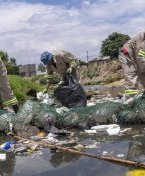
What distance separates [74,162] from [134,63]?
11.6ft

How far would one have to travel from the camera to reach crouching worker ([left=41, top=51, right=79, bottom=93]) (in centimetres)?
920

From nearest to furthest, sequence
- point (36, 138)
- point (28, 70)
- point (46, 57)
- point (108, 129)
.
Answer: point (36, 138) → point (108, 129) → point (46, 57) → point (28, 70)

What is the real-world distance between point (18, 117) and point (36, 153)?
1.92 metres

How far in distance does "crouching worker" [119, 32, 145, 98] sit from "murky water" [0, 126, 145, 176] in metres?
2.15

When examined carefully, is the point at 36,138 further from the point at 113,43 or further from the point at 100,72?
the point at 113,43

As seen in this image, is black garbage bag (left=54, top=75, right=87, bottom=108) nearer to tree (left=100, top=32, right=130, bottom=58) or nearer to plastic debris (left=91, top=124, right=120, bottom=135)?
plastic debris (left=91, top=124, right=120, bottom=135)

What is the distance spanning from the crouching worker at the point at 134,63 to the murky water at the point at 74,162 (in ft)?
7.05

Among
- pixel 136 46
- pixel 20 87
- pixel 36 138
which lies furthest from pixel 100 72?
pixel 36 138

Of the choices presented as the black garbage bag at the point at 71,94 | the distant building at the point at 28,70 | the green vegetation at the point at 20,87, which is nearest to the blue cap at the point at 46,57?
the black garbage bag at the point at 71,94

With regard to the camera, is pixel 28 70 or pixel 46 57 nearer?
pixel 46 57

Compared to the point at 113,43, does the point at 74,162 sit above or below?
below

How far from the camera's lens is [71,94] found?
9141 mm

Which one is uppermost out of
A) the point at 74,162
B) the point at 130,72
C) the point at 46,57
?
the point at 46,57

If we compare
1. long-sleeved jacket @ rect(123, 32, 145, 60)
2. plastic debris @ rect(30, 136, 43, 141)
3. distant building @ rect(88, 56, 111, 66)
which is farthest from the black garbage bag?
distant building @ rect(88, 56, 111, 66)
